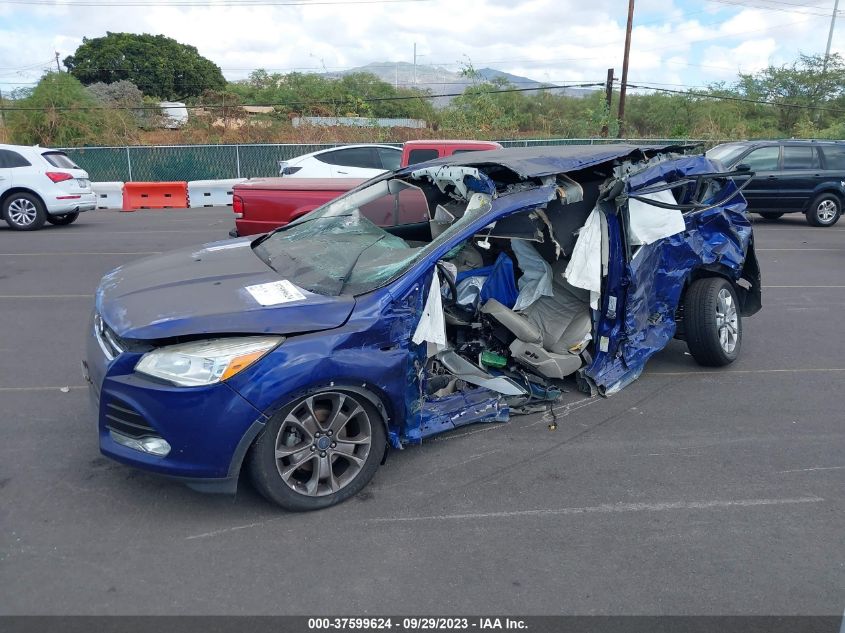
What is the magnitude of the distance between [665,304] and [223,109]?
1298 inches

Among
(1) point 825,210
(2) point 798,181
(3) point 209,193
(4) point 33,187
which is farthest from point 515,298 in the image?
(3) point 209,193

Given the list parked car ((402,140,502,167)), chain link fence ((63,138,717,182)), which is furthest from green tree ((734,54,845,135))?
parked car ((402,140,502,167))

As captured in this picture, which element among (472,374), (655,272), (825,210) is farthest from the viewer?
(825,210)

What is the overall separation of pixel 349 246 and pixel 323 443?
1494 millimetres

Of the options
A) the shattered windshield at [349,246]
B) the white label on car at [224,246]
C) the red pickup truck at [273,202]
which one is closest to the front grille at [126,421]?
the shattered windshield at [349,246]

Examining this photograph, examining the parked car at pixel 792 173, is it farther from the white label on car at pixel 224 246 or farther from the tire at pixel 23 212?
the tire at pixel 23 212

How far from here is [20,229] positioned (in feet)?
46.2

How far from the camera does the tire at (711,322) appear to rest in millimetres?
5590

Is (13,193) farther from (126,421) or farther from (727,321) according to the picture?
(727,321)

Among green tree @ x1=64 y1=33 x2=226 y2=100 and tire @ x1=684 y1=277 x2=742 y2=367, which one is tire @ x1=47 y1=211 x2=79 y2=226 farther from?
green tree @ x1=64 y1=33 x2=226 y2=100

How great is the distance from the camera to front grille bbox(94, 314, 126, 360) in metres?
3.52

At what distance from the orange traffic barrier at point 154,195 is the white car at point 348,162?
551 centimetres

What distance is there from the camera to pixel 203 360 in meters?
3.30

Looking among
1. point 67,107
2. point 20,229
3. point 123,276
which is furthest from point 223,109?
point 123,276
